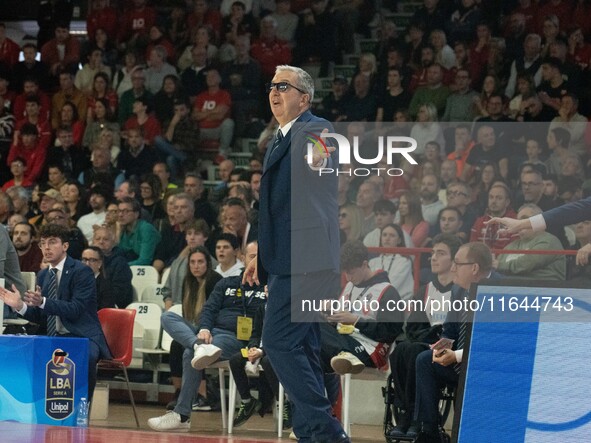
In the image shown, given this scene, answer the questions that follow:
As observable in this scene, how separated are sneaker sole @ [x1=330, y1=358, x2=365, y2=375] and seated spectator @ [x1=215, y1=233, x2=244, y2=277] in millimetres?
1802

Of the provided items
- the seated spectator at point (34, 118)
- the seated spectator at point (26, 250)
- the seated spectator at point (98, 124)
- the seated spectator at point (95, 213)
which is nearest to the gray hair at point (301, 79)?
the seated spectator at point (26, 250)

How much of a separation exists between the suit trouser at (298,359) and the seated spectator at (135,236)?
557 centimetres

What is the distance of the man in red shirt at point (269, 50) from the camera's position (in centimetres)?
1390

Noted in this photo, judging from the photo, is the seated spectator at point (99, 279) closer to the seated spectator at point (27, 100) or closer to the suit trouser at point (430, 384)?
the suit trouser at point (430, 384)

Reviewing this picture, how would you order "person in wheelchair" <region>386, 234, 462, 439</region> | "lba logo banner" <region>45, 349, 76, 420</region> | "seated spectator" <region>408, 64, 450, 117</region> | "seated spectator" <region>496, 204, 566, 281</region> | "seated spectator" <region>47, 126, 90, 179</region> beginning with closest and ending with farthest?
"person in wheelchair" <region>386, 234, 462, 439</region> < "lba logo banner" <region>45, 349, 76, 420</region> < "seated spectator" <region>496, 204, 566, 281</region> < "seated spectator" <region>408, 64, 450, 117</region> < "seated spectator" <region>47, 126, 90, 179</region>

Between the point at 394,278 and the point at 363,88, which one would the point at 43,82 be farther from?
the point at 394,278

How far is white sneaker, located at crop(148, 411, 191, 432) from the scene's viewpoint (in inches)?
333

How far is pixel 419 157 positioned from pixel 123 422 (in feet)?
11.8

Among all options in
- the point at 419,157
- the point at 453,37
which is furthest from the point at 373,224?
the point at 453,37

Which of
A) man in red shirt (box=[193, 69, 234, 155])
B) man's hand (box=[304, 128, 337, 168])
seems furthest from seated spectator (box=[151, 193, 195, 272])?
man's hand (box=[304, 128, 337, 168])

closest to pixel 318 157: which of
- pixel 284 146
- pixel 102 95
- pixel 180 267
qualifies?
pixel 284 146

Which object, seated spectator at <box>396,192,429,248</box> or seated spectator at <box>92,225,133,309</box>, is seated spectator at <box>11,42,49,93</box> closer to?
seated spectator at <box>92,225,133,309</box>

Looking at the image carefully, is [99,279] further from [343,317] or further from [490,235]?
[490,235]

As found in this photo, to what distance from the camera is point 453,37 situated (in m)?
12.8
